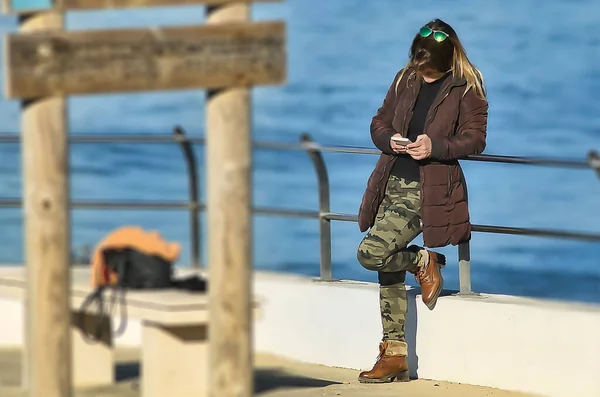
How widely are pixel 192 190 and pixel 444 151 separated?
2.12m

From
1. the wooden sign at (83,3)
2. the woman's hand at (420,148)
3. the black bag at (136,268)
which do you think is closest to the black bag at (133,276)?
the black bag at (136,268)

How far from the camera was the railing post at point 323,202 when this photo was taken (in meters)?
8.27

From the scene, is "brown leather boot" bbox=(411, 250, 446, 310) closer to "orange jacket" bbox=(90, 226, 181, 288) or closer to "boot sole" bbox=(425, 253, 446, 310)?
"boot sole" bbox=(425, 253, 446, 310)

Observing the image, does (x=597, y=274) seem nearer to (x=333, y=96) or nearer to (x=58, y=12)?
(x=333, y=96)

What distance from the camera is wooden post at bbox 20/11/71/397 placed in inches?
211

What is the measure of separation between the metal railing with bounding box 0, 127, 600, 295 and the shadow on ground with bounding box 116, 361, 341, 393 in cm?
63

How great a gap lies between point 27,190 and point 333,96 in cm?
3906

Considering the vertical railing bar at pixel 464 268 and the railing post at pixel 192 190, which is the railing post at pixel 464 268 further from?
the railing post at pixel 192 190

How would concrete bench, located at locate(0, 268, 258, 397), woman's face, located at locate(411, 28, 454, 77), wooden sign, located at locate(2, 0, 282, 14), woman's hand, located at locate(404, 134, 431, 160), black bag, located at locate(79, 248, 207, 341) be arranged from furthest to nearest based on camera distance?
woman's face, located at locate(411, 28, 454, 77)
woman's hand, located at locate(404, 134, 431, 160)
black bag, located at locate(79, 248, 207, 341)
concrete bench, located at locate(0, 268, 258, 397)
wooden sign, located at locate(2, 0, 282, 14)

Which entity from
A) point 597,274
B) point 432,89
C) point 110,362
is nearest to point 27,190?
point 110,362

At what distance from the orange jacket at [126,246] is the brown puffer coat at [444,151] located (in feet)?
4.75

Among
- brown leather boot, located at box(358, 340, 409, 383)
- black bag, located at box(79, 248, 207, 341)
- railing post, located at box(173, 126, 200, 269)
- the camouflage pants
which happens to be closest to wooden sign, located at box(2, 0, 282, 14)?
black bag, located at box(79, 248, 207, 341)

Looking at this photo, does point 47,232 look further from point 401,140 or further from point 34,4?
point 401,140

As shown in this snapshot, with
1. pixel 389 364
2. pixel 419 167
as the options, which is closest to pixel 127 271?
pixel 419 167
